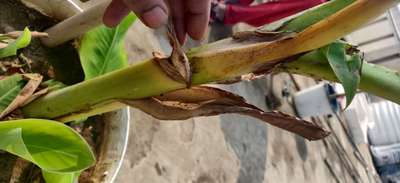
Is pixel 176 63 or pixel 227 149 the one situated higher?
pixel 176 63

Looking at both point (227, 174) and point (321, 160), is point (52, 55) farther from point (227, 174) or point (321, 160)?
point (321, 160)

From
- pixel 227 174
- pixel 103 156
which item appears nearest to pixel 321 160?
pixel 227 174

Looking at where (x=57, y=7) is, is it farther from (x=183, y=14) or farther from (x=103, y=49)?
(x=183, y=14)

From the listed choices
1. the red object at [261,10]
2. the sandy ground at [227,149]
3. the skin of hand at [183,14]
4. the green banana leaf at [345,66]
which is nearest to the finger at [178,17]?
the skin of hand at [183,14]

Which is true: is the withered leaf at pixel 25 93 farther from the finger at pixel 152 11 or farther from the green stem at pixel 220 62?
the finger at pixel 152 11

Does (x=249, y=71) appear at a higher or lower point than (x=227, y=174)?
higher

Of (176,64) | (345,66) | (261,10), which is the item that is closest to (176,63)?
(176,64)
